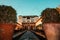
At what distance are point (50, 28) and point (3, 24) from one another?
862 millimetres

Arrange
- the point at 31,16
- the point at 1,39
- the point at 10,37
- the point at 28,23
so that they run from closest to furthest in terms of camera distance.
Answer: the point at 1,39, the point at 10,37, the point at 28,23, the point at 31,16

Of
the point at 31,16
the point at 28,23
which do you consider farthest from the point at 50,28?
the point at 31,16

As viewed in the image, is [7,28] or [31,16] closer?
[7,28]

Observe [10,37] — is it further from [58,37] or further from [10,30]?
[58,37]

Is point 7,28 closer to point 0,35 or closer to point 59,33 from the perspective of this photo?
point 0,35

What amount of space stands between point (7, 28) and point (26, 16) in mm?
114208

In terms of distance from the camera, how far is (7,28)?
9.93 ft

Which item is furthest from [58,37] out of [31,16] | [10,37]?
[31,16]

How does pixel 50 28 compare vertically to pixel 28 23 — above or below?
above

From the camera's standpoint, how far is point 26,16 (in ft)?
384

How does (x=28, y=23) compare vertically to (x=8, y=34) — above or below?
below

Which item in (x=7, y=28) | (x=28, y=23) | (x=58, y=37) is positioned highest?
(x=7, y=28)

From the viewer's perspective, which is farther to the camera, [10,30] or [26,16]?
[26,16]

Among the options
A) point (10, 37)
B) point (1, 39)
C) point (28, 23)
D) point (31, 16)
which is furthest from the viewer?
point (31, 16)
